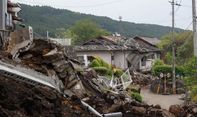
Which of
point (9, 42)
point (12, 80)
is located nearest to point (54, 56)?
point (9, 42)

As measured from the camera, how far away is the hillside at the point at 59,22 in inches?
3440

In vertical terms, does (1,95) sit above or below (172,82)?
above

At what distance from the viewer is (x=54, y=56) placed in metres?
19.2

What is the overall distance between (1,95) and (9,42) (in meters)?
11.1

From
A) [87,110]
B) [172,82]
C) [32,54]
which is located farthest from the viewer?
[172,82]

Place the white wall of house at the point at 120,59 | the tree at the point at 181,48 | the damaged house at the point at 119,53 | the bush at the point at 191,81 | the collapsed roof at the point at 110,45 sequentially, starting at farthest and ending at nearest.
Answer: the tree at the point at 181,48, the white wall of house at the point at 120,59, the collapsed roof at the point at 110,45, the damaged house at the point at 119,53, the bush at the point at 191,81

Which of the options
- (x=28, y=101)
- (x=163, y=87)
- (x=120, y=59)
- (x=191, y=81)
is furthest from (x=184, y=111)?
(x=120, y=59)

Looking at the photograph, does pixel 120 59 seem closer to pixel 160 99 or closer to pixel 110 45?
pixel 110 45

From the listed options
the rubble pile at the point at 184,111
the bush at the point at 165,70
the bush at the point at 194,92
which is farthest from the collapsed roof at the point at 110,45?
the rubble pile at the point at 184,111

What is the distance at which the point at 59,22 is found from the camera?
368 feet

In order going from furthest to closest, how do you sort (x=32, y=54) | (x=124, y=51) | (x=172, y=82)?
(x=124, y=51) < (x=172, y=82) < (x=32, y=54)

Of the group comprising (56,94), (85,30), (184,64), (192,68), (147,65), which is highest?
(85,30)

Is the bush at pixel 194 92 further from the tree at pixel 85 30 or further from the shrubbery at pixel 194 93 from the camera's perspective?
the tree at pixel 85 30

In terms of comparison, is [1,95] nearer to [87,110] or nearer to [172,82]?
[87,110]
